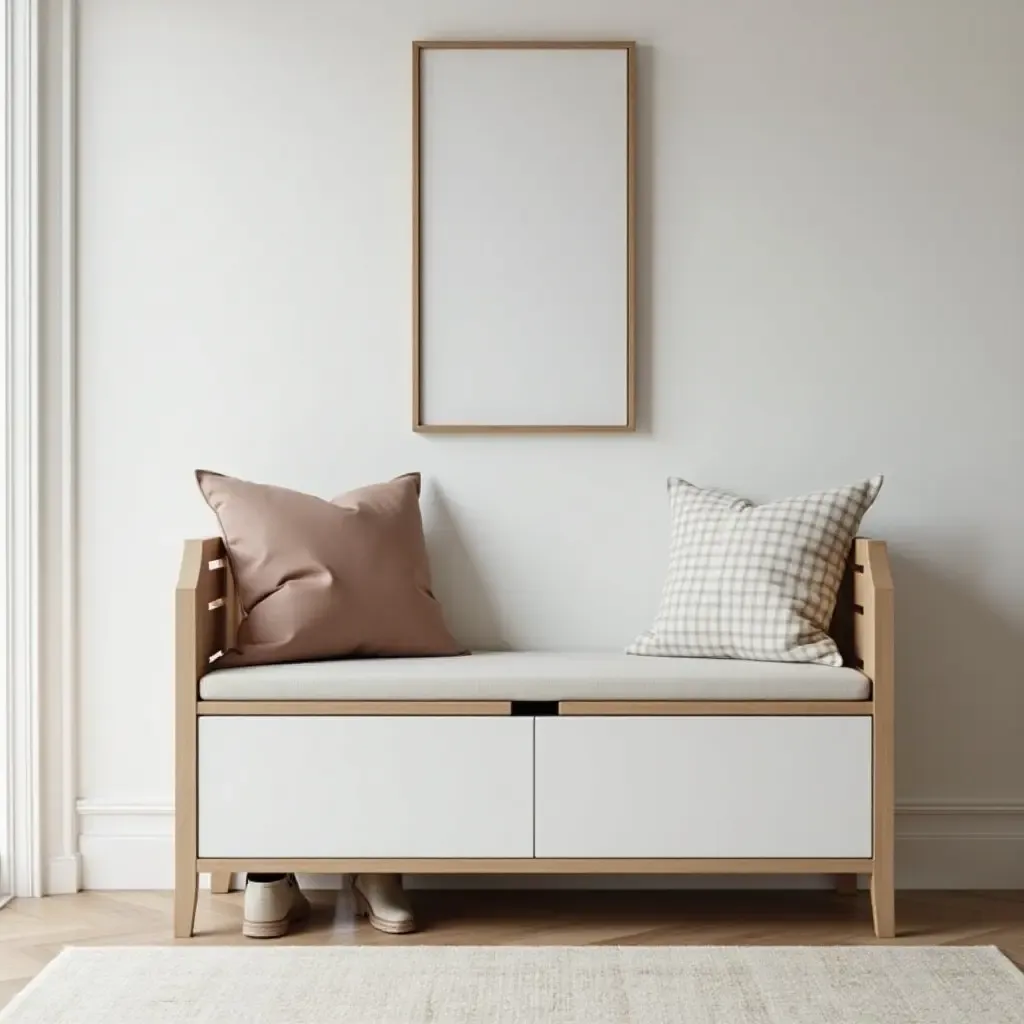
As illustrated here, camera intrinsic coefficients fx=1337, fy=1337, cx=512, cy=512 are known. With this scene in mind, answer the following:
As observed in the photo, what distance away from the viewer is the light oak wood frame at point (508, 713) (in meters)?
2.58

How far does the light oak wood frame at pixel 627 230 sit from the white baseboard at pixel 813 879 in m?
1.02

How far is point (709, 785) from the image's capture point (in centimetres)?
259

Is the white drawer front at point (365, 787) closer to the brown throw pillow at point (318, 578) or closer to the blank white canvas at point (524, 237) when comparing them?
the brown throw pillow at point (318, 578)

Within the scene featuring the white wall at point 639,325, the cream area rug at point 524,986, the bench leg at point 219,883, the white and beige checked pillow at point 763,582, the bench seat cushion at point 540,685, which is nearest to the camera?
the cream area rug at point 524,986

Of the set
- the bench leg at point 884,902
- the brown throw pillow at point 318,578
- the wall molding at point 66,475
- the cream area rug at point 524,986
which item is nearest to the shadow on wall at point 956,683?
the bench leg at point 884,902

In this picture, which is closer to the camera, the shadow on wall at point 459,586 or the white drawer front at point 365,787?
the white drawer front at point 365,787

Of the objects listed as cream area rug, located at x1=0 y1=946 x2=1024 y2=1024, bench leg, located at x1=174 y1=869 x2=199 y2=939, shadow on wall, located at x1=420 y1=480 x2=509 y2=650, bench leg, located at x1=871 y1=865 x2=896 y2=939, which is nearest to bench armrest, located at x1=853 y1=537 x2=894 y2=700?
bench leg, located at x1=871 y1=865 x2=896 y2=939

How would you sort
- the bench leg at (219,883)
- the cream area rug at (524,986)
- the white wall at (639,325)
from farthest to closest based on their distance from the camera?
1. the white wall at (639,325)
2. the bench leg at (219,883)
3. the cream area rug at (524,986)

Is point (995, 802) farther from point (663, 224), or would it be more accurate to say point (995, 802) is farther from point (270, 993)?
point (270, 993)

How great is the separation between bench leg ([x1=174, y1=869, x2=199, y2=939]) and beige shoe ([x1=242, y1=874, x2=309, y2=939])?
0.34ft

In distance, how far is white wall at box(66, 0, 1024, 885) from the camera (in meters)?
3.03

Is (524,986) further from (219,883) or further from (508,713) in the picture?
(219,883)

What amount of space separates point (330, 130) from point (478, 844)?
1.62 meters

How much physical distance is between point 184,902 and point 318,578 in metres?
0.68
